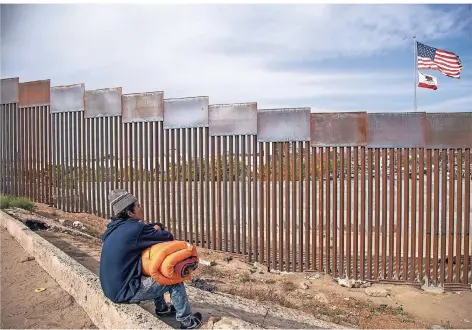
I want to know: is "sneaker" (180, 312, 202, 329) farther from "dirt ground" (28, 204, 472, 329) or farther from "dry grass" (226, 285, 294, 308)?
Result: "dirt ground" (28, 204, 472, 329)

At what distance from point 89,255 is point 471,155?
6.26m

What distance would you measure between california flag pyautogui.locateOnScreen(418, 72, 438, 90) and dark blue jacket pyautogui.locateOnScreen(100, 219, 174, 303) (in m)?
14.3

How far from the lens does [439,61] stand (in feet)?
44.7

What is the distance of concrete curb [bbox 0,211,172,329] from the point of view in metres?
3.40

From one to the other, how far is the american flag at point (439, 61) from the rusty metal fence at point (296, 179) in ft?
23.7

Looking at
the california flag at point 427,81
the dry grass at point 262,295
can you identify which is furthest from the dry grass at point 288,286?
the california flag at point 427,81

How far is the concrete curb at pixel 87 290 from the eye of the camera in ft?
11.2

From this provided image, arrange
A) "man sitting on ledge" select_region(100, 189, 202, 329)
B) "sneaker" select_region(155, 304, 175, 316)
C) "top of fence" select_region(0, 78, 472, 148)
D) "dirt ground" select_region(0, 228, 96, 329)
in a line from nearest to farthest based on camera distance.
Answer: "man sitting on ledge" select_region(100, 189, 202, 329) < "sneaker" select_region(155, 304, 175, 316) < "dirt ground" select_region(0, 228, 96, 329) < "top of fence" select_region(0, 78, 472, 148)

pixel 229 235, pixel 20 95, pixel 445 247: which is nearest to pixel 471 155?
pixel 445 247

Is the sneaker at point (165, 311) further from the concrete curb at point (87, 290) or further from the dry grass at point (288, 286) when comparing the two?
the dry grass at point (288, 286)

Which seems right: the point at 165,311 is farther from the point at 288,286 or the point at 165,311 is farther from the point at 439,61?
the point at 439,61

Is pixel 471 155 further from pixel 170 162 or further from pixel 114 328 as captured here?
pixel 114 328

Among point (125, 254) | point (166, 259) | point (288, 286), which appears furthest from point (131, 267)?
point (288, 286)

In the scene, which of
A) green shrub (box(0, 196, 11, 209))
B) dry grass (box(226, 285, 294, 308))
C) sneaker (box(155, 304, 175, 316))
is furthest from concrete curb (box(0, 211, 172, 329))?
green shrub (box(0, 196, 11, 209))
